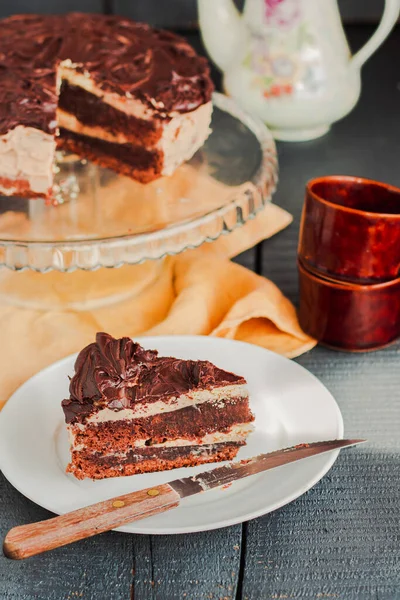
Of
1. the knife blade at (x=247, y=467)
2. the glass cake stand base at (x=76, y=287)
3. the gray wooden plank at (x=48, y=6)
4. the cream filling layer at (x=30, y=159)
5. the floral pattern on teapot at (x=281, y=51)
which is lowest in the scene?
the glass cake stand base at (x=76, y=287)

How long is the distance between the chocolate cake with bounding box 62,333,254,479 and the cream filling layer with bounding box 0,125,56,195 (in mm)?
578

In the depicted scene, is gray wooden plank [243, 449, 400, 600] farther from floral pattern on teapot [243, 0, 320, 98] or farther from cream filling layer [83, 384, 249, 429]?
floral pattern on teapot [243, 0, 320, 98]

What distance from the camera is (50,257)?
1.44 meters

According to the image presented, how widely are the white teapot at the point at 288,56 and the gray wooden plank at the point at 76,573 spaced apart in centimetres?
130

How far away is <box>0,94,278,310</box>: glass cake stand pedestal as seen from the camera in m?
1.45

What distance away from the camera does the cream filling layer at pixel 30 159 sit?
1.69 meters

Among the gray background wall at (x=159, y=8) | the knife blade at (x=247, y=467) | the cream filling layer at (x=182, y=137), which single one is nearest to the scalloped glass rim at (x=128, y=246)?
the cream filling layer at (x=182, y=137)

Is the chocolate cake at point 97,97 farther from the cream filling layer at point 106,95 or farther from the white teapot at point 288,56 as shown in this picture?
the white teapot at point 288,56

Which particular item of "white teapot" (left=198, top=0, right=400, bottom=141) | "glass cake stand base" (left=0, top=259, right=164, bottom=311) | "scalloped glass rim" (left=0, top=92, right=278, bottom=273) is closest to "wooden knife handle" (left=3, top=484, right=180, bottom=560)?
"scalloped glass rim" (left=0, top=92, right=278, bottom=273)

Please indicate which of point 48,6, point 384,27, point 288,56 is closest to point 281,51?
point 288,56

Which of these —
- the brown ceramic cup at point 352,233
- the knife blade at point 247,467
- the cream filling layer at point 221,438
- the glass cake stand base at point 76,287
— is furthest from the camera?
the glass cake stand base at point 76,287

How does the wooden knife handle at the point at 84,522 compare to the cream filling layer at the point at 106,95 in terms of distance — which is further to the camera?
the cream filling layer at the point at 106,95

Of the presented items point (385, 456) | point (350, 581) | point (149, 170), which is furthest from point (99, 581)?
point (149, 170)

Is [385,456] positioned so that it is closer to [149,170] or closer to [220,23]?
[149,170]
